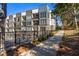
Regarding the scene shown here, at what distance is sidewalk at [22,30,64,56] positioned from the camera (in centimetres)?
275

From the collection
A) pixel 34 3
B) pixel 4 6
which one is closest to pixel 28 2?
pixel 34 3

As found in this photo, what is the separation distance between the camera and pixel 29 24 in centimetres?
278

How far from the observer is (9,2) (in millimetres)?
2766

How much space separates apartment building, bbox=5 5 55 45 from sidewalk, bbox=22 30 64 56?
103mm

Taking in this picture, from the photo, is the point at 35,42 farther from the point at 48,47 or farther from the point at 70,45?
the point at 70,45

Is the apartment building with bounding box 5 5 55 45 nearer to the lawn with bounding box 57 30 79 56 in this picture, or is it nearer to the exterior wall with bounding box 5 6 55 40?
the exterior wall with bounding box 5 6 55 40

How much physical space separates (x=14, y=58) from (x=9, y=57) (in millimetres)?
56

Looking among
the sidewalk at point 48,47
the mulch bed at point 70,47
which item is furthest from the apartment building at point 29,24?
the mulch bed at point 70,47

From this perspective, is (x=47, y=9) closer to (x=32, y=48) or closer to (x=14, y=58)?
(x=32, y=48)

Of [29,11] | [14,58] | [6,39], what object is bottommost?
[14,58]

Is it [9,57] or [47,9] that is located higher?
[47,9]

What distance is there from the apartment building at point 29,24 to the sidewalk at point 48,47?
0.34 feet

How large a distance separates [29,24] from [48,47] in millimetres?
329

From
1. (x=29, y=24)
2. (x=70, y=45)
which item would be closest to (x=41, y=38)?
(x=29, y=24)
